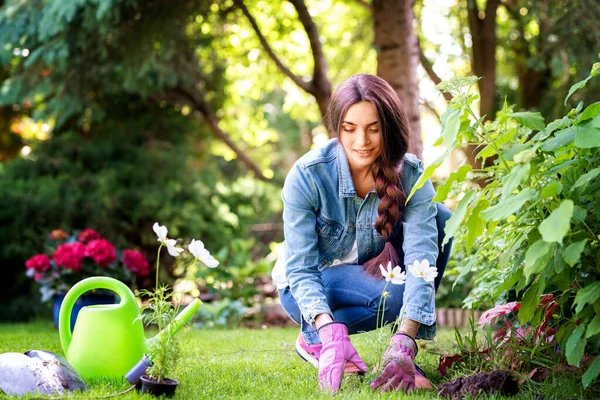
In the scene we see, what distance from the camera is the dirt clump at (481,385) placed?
81.7 inches

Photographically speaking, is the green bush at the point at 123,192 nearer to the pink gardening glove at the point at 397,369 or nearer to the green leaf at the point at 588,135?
the pink gardening glove at the point at 397,369

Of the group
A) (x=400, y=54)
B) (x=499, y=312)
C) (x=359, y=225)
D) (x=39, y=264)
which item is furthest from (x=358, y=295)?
(x=39, y=264)

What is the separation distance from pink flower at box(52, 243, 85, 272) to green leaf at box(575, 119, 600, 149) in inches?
135

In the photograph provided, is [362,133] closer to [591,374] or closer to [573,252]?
[573,252]

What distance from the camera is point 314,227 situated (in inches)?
101

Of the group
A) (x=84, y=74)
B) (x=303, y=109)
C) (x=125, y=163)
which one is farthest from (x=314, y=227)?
(x=303, y=109)

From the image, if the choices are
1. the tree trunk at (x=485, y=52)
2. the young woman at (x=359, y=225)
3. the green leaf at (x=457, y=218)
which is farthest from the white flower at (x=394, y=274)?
the tree trunk at (x=485, y=52)

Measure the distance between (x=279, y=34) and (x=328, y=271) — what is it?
4.66 m

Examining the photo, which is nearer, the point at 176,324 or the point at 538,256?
the point at 538,256

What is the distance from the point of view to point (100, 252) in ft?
14.9

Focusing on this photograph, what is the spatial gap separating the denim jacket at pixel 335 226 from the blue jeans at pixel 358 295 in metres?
0.10

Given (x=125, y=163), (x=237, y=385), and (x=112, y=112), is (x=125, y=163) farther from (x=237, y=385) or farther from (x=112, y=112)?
(x=237, y=385)

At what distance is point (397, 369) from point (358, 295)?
482 mm

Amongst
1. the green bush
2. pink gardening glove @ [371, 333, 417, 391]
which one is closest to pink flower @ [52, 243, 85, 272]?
the green bush
